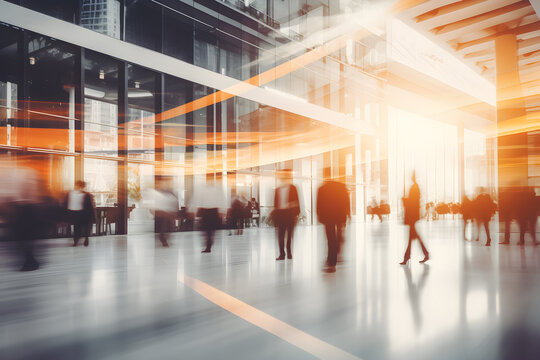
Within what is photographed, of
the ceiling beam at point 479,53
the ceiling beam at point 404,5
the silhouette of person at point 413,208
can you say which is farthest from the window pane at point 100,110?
the ceiling beam at point 479,53

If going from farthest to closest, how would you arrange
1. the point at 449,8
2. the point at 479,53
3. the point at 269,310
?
the point at 479,53 < the point at 449,8 < the point at 269,310

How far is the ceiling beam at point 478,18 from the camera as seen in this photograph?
12.7 m

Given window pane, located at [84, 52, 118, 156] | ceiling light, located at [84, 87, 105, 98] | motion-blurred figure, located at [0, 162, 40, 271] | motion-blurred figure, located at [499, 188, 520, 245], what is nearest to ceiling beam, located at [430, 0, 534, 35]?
motion-blurred figure, located at [499, 188, 520, 245]

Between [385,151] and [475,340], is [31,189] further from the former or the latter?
[385,151]

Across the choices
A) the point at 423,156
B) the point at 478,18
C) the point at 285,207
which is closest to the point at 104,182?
the point at 285,207

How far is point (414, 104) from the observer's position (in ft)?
100

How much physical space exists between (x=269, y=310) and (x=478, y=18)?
555 inches

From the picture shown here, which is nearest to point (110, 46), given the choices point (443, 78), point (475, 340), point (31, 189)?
point (31, 189)

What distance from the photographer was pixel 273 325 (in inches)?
138

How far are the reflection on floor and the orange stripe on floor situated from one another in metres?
0.01

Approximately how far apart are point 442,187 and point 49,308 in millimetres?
34025

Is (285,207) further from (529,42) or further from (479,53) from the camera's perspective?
(529,42)

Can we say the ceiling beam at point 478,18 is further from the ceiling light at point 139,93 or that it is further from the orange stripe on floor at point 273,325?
the orange stripe on floor at point 273,325

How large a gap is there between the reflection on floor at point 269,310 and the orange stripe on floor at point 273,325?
0.01 meters
